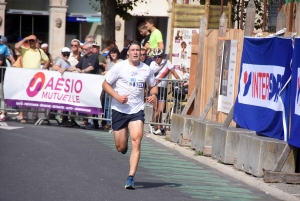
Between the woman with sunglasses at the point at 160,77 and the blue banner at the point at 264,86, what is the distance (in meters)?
4.77

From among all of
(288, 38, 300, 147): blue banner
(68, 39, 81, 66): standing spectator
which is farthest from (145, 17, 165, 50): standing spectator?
(288, 38, 300, 147): blue banner

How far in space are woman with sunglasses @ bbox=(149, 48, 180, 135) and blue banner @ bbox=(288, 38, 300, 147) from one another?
7.33m

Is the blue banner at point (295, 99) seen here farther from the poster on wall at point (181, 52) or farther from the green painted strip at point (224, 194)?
the poster on wall at point (181, 52)

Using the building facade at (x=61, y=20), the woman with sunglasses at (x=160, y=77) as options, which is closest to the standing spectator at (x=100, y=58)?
the woman with sunglasses at (x=160, y=77)

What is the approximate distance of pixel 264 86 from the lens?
42.8 ft

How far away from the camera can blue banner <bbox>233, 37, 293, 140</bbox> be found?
12.3 metres

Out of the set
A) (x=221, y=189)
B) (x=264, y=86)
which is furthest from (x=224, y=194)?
Result: (x=264, y=86)

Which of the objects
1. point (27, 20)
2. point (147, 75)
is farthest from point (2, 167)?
point (27, 20)

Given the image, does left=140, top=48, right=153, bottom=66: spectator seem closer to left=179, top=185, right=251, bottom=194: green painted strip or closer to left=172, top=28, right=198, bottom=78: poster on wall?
left=172, top=28, right=198, bottom=78: poster on wall

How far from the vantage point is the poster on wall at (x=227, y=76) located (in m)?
15.4

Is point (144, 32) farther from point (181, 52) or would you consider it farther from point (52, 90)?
point (52, 90)

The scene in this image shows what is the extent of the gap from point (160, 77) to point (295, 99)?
25.5ft

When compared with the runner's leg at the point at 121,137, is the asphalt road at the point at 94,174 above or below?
below

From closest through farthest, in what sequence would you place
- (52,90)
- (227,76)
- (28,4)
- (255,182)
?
(255,182)
(227,76)
(52,90)
(28,4)
